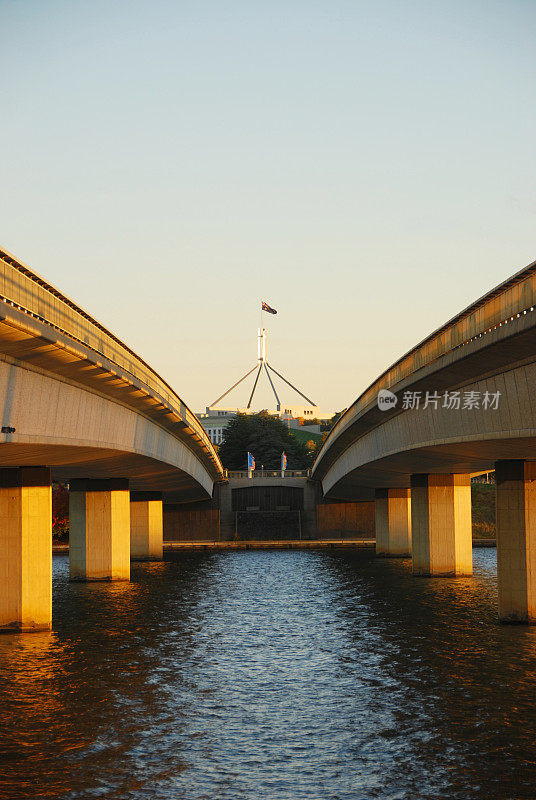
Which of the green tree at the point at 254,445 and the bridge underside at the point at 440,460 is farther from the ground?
the green tree at the point at 254,445

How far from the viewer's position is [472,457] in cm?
4053

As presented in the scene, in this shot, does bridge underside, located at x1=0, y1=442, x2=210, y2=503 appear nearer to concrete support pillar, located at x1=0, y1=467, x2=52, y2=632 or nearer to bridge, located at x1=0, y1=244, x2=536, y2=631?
bridge, located at x1=0, y1=244, x2=536, y2=631

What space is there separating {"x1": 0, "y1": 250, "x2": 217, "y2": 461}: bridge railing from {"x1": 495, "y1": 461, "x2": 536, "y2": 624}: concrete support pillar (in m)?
15.5

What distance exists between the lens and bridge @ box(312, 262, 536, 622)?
2588cm

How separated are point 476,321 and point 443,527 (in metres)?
31.4

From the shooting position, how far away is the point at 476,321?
27.2 metres

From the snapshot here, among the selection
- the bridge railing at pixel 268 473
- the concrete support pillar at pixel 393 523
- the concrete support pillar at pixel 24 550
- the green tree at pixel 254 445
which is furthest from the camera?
the green tree at pixel 254 445

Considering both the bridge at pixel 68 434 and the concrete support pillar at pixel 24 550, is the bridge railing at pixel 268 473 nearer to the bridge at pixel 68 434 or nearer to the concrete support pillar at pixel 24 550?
the bridge at pixel 68 434

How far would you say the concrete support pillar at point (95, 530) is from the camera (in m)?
56.2

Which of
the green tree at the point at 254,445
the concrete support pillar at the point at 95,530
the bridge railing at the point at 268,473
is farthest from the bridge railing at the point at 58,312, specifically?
the green tree at the point at 254,445

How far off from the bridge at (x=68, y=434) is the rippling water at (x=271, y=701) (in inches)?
131

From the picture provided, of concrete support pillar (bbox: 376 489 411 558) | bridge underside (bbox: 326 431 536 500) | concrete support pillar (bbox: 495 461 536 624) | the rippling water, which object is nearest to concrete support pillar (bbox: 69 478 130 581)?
the rippling water

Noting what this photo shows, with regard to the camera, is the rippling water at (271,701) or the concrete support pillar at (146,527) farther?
the concrete support pillar at (146,527)

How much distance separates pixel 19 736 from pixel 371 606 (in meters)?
25.1
